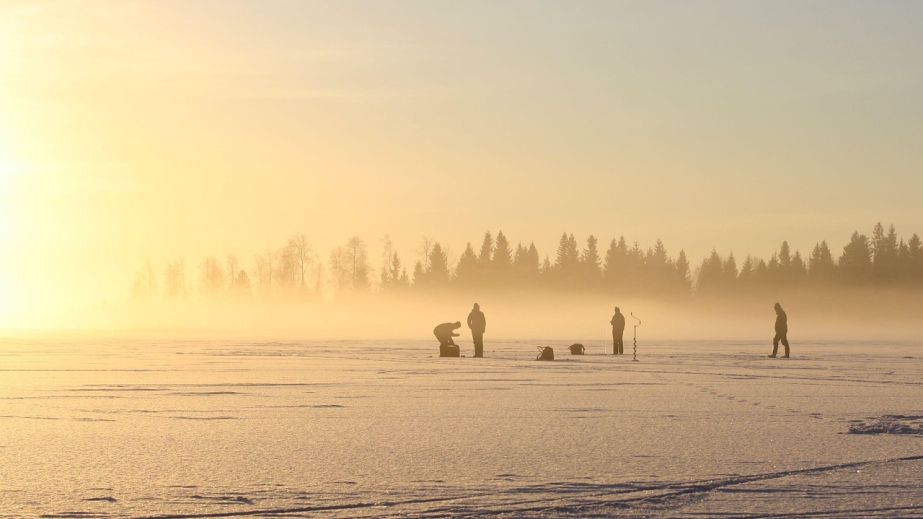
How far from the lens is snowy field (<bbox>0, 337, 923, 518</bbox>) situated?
28.1ft

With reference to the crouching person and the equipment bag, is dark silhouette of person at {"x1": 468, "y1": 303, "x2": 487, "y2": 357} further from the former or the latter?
the equipment bag

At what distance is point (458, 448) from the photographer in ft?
38.4

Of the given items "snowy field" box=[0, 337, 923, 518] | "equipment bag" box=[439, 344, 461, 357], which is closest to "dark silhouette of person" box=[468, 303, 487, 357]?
"equipment bag" box=[439, 344, 461, 357]

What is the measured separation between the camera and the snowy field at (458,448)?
28.1 feet

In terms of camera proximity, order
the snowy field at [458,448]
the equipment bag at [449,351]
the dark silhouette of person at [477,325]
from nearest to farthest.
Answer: the snowy field at [458,448] → the dark silhouette of person at [477,325] → the equipment bag at [449,351]

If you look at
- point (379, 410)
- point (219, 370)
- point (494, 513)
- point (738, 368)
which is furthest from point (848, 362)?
point (494, 513)

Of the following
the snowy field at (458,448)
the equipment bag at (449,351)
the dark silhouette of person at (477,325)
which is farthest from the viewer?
the equipment bag at (449,351)

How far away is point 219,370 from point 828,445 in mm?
18489

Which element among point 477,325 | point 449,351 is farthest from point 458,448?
point 449,351

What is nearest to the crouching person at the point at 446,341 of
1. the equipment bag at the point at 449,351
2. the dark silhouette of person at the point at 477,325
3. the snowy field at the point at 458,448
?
the equipment bag at the point at 449,351

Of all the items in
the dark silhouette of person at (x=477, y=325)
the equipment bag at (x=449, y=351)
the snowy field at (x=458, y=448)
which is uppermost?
the dark silhouette of person at (x=477, y=325)

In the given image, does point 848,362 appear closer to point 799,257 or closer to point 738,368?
point 738,368

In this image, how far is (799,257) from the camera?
17712 centimetres

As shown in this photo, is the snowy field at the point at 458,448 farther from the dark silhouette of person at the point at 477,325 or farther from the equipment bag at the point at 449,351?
the equipment bag at the point at 449,351
